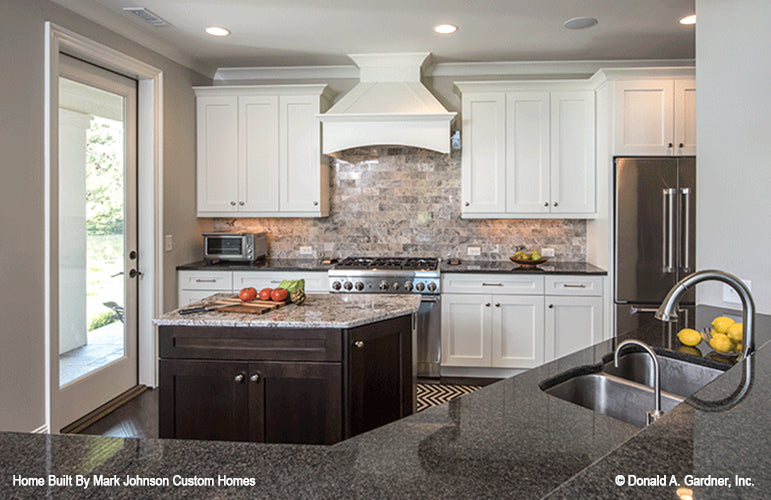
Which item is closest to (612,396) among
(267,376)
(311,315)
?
(311,315)

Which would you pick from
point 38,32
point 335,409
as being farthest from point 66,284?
point 335,409

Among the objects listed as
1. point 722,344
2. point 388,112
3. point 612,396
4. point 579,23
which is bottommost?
point 612,396

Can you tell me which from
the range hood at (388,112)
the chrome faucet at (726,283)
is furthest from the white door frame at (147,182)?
the chrome faucet at (726,283)

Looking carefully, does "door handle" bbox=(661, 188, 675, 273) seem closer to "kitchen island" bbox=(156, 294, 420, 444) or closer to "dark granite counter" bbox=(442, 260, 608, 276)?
"dark granite counter" bbox=(442, 260, 608, 276)

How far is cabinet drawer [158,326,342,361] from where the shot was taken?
2164mm

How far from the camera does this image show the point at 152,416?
3.43 meters

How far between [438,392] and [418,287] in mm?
810

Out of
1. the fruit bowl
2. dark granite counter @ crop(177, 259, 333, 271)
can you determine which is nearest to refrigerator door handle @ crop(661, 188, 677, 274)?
the fruit bowl

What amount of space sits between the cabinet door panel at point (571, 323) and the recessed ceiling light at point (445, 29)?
2138mm

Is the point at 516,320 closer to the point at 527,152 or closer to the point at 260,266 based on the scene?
the point at 527,152

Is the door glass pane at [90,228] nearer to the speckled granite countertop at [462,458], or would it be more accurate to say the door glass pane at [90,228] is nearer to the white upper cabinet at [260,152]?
the white upper cabinet at [260,152]

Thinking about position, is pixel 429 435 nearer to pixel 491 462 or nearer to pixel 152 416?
pixel 491 462

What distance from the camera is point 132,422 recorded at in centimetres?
331

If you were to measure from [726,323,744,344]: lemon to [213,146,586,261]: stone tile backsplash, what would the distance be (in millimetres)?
2948
